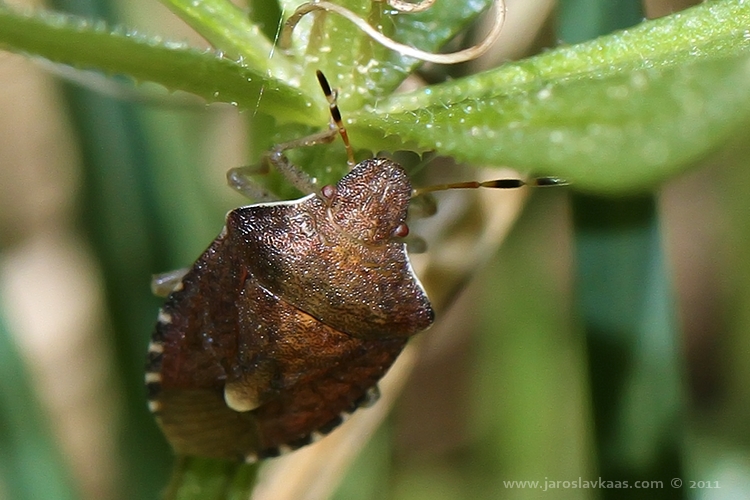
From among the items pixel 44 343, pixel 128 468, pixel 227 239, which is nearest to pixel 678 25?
pixel 227 239

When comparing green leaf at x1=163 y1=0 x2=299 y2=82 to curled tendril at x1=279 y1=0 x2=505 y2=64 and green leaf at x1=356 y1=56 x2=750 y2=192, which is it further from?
green leaf at x1=356 y1=56 x2=750 y2=192

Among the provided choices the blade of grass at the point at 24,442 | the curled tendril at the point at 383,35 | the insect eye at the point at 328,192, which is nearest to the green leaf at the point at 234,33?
the curled tendril at the point at 383,35

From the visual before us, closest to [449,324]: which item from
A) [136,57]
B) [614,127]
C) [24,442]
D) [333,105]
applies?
[24,442]

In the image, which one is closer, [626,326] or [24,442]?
[626,326]

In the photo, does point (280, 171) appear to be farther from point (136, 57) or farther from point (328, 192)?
point (136, 57)

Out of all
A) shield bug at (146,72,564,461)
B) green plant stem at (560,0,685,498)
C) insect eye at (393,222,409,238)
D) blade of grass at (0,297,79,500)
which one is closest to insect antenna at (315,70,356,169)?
shield bug at (146,72,564,461)

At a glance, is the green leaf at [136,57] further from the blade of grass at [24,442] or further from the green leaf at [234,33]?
the blade of grass at [24,442]
